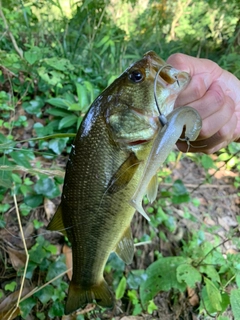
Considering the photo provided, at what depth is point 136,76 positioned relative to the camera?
2.92 ft

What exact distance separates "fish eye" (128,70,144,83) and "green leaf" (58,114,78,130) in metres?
1.25

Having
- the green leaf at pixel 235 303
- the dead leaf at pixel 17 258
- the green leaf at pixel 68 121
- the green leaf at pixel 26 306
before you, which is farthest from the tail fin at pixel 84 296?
the green leaf at pixel 68 121

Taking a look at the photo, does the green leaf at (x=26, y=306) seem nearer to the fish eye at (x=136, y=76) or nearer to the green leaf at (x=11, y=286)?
the green leaf at (x=11, y=286)

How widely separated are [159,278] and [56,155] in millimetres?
914

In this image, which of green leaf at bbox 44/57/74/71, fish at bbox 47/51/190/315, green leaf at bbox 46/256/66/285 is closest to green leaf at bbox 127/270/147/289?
green leaf at bbox 46/256/66/285

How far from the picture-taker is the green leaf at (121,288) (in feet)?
5.20

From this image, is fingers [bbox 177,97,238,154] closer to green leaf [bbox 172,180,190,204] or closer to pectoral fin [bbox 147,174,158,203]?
pectoral fin [bbox 147,174,158,203]

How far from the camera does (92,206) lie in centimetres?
99

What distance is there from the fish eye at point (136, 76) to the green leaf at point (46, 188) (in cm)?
96

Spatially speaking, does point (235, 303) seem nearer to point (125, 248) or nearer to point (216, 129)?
point (125, 248)

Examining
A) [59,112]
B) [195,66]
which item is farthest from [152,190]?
[59,112]

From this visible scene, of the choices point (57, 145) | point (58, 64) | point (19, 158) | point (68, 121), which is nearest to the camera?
point (19, 158)

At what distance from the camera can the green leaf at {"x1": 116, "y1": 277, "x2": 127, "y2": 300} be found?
1.58 metres

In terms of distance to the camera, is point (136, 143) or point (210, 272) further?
point (210, 272)
